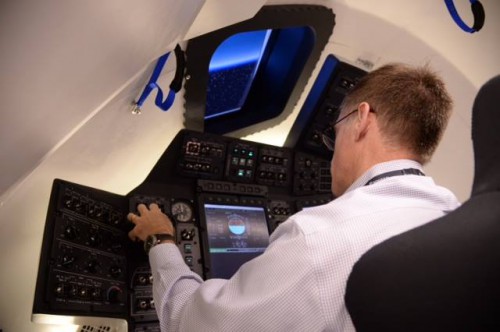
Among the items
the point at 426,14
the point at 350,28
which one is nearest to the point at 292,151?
the point at 350,28

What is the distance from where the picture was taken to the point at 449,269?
82cm

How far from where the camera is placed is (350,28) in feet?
8.37

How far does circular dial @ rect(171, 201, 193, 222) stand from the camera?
6.89ft

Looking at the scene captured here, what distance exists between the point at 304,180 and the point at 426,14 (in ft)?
3.48

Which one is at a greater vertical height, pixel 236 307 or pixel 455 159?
pixel 455 159

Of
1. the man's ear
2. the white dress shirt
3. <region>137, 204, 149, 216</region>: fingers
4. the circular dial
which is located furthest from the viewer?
the circular dial

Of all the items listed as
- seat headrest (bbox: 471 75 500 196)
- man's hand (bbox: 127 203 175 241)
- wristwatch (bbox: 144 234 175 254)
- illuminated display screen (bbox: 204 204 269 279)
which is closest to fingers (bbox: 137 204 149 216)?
man's hand (bbox: 127 203 175 241)

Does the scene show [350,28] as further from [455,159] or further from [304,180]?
[455,159]

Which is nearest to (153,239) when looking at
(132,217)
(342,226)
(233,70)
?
(132,217)

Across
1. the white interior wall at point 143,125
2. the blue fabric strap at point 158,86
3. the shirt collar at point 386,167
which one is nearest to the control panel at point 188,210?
the white interior wall at point 143,125

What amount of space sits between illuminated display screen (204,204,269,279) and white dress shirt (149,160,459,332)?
0.75 m

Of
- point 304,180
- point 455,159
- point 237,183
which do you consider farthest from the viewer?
point 455,159

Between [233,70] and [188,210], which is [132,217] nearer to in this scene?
[188,210]

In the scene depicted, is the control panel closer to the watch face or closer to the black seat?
the watch face
